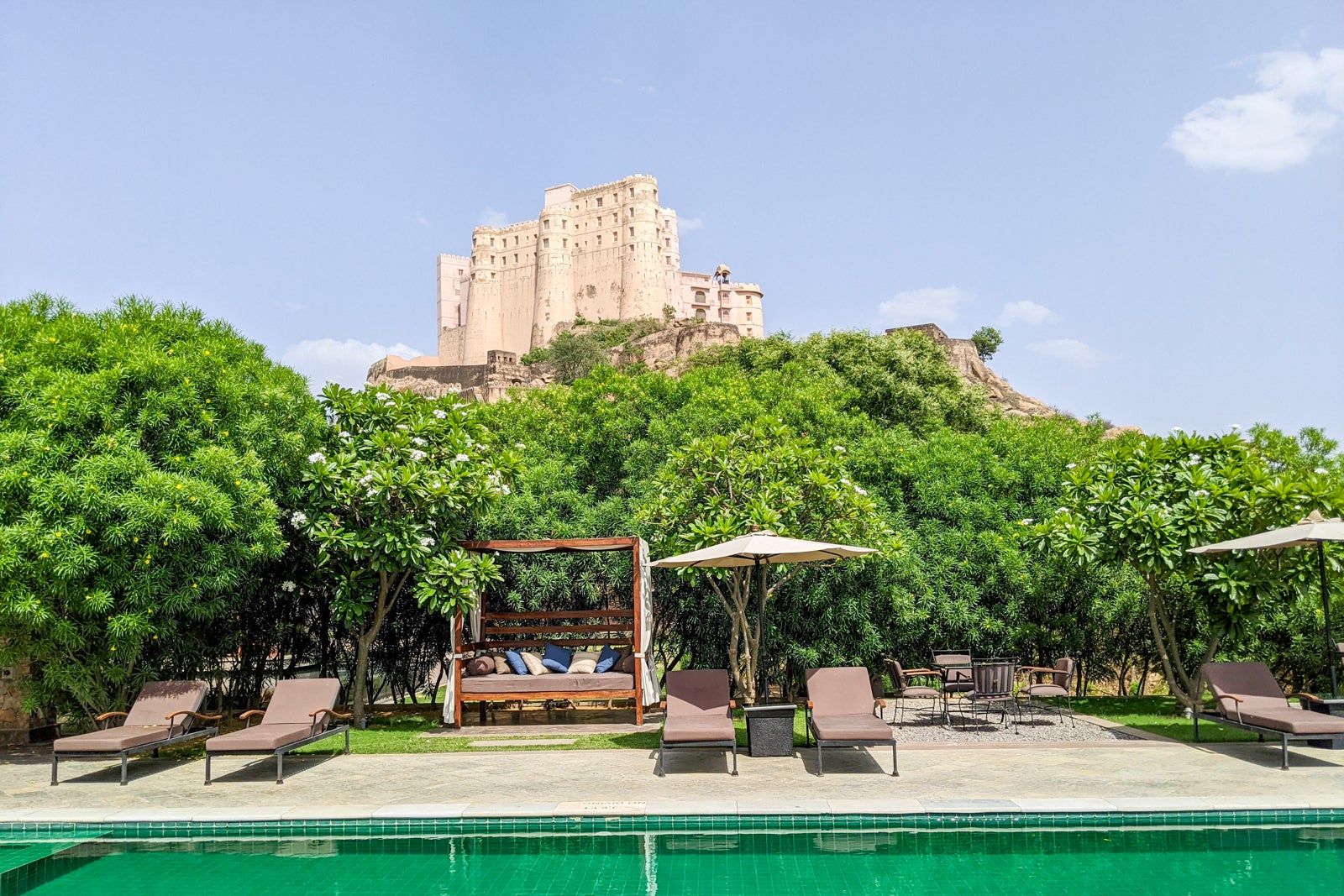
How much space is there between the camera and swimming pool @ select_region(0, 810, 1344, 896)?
428 cm

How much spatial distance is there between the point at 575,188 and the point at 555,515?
230 ft

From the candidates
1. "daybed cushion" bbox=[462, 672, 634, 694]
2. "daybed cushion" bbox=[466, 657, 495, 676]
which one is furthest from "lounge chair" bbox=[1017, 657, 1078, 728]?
"daybed cushion" bbox=[466, 657, 495, 676]

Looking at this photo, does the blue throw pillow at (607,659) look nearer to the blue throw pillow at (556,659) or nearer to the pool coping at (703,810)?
the blue throw pillow at (556,659)

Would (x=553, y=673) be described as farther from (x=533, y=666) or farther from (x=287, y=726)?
(x=287, y=726)

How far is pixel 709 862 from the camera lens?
15.0 feet

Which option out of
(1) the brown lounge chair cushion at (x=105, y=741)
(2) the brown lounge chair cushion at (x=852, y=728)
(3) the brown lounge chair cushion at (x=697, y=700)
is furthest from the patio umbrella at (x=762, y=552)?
(1) the brown lounge chair cushion at (x=105, y=741)

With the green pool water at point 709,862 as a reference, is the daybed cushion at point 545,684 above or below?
above

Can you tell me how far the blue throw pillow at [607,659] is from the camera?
367 inches

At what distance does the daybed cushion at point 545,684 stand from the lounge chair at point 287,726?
4.77 ft

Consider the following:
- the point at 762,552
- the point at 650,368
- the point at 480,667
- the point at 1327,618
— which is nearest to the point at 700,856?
the point at 762,552

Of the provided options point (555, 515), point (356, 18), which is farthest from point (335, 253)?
point (555, 515)

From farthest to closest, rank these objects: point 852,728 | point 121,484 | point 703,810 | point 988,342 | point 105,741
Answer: point 988,342, point 121,484, point 852,728, point 105,741, point 703,810

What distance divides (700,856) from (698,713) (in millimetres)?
2341

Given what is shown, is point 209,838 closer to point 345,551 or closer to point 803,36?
point 345,551
